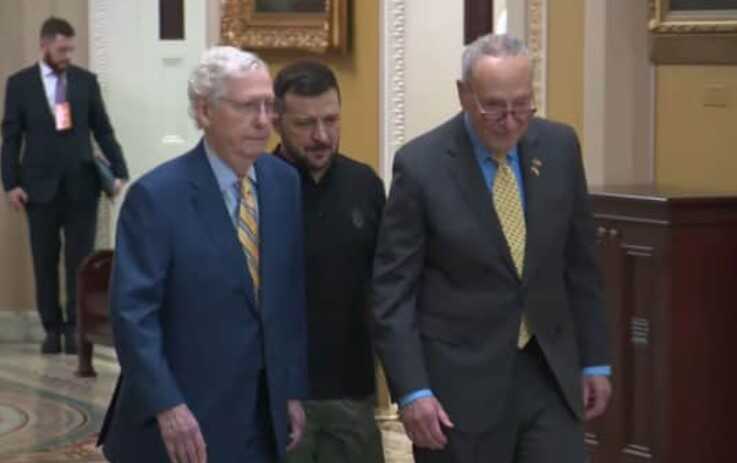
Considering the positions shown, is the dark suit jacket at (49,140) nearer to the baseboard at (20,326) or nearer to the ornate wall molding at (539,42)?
the baseboard at (20,326)

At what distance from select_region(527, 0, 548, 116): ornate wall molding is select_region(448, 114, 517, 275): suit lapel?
3886 mm

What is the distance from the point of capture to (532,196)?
439cm

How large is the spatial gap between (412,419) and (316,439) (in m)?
0.56

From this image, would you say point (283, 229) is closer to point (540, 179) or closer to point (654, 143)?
point (540, 179)

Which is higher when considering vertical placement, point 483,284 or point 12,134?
point 483,284

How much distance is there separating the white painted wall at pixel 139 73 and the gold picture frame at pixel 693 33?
4.32m

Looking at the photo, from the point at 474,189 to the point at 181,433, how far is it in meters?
0.89

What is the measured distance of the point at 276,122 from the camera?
466cm

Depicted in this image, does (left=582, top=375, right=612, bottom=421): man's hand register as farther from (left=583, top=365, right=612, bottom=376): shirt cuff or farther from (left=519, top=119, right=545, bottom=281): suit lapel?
(left=519, top=119, right=545, bottom=281): suit lapel

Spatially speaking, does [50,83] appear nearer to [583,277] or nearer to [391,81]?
[391,81]

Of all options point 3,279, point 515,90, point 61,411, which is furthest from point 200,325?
point 3,279

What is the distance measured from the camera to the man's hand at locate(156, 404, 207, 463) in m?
4.05

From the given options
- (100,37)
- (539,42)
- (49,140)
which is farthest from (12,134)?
(539,42)

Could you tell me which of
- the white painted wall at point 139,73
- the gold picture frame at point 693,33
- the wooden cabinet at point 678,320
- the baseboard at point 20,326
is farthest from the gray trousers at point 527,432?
the baseboard at point 20,326
